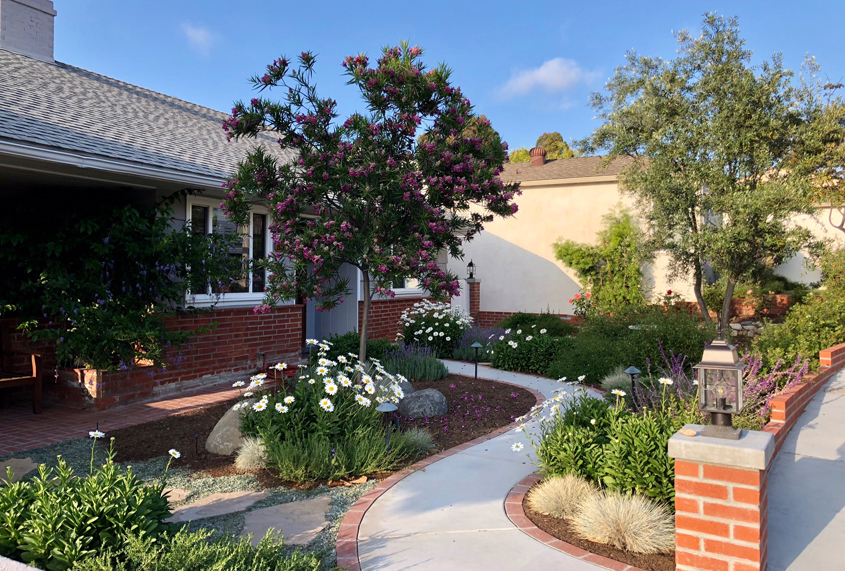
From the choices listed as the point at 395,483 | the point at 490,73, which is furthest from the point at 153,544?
the point at 490,73

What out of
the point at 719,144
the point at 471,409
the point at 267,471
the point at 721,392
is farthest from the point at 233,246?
the point at 719,144

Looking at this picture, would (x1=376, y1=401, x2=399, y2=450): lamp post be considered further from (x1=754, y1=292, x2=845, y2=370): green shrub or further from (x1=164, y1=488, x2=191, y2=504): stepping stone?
(x1=754, y1=292, x2=845, y2=370): green shrub

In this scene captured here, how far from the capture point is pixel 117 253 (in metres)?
7.82

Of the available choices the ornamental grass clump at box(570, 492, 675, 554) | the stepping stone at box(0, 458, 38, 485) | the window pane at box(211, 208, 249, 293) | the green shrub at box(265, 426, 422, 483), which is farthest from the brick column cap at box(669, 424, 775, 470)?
the window pane at box(211, 208, 249, 293)

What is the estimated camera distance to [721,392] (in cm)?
325

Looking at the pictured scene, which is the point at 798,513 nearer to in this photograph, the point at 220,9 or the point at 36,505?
the point at 36,505

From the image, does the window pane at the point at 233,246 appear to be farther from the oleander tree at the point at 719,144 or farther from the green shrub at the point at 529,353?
the oleander tree at the point at 719,144

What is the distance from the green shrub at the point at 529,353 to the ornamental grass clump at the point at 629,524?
6.24 m

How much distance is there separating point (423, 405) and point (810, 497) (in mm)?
3877

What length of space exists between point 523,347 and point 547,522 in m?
6.62

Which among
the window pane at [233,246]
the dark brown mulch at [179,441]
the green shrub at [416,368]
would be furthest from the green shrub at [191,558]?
the window pane at [233,246]

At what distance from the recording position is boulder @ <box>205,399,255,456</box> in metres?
5.58

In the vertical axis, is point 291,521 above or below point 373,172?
below

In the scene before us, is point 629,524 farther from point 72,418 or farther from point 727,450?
point 72,418
